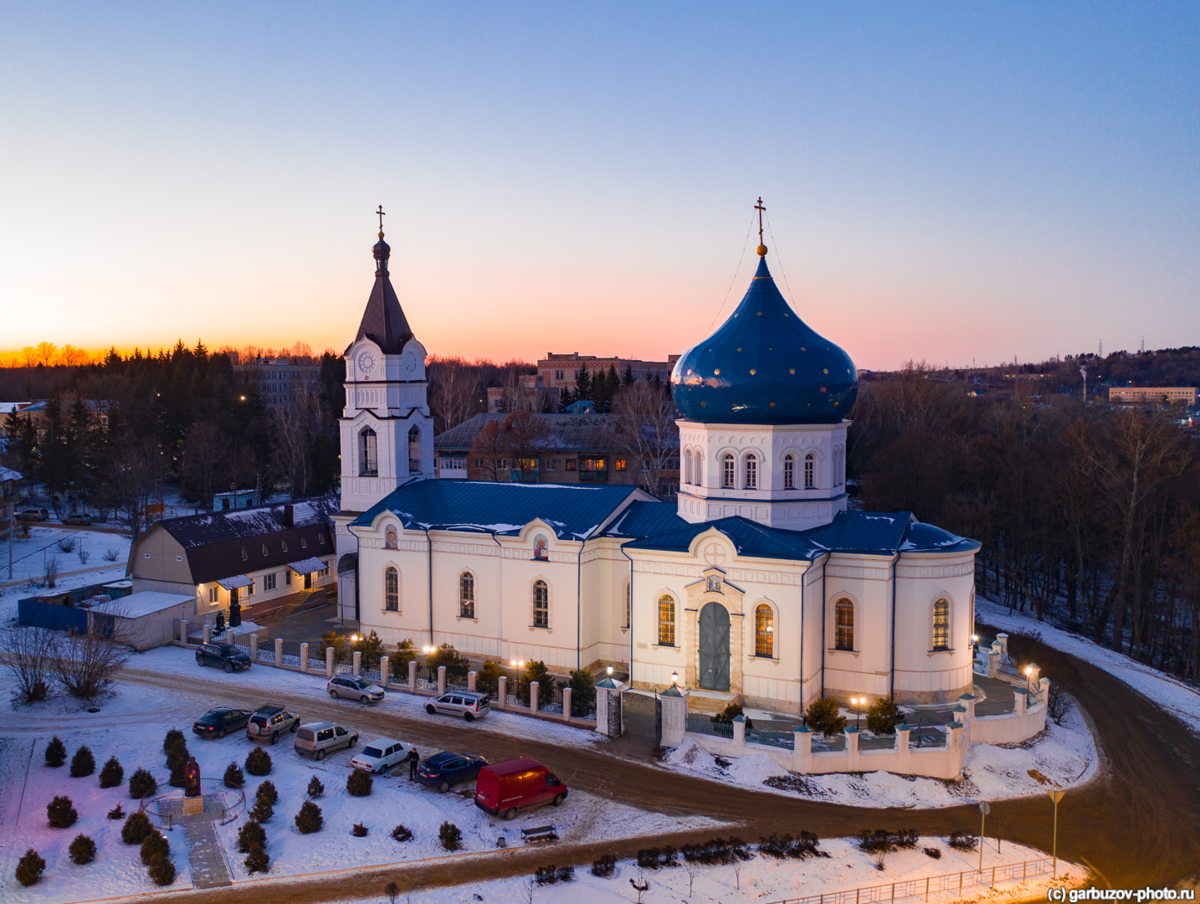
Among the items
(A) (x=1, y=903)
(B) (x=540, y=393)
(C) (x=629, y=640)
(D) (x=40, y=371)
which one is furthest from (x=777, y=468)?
(D) (x=40, y=371)

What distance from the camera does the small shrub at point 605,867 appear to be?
17.6m

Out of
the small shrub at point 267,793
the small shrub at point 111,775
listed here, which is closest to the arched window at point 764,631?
the small shrub at point 267,793

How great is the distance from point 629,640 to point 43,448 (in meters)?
54.0

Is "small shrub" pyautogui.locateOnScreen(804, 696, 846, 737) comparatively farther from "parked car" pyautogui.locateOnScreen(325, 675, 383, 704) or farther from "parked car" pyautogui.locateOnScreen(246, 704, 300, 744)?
"parked car" pyautogui.locateOnScreen(246, 704, 300, 744)

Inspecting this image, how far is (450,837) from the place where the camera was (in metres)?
18.6

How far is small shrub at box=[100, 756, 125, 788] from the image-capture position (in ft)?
68.8

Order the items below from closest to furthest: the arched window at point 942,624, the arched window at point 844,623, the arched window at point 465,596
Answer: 1. the arched window at point 942,624
2. the arched window at point 844,623
3. the arched window at point 465,596

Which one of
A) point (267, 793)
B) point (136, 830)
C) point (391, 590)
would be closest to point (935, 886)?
point (267, 793)

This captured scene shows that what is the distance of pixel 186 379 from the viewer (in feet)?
255

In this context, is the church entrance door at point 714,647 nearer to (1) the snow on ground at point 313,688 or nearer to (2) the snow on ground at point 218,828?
(1) the snow on ground at point 313,688

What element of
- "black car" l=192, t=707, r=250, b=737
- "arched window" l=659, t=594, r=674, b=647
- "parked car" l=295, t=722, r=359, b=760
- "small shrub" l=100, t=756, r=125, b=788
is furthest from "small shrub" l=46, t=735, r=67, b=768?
"arched window" l=659, t=594, r=674, b=647

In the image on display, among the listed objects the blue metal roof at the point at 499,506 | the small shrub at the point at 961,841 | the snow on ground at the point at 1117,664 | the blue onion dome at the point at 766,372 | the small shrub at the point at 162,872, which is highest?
the blue onion dome at the point at 766,372

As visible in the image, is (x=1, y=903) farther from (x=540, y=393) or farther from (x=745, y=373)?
(x=540, y=393)

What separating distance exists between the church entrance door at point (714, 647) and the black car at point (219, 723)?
1319cm
